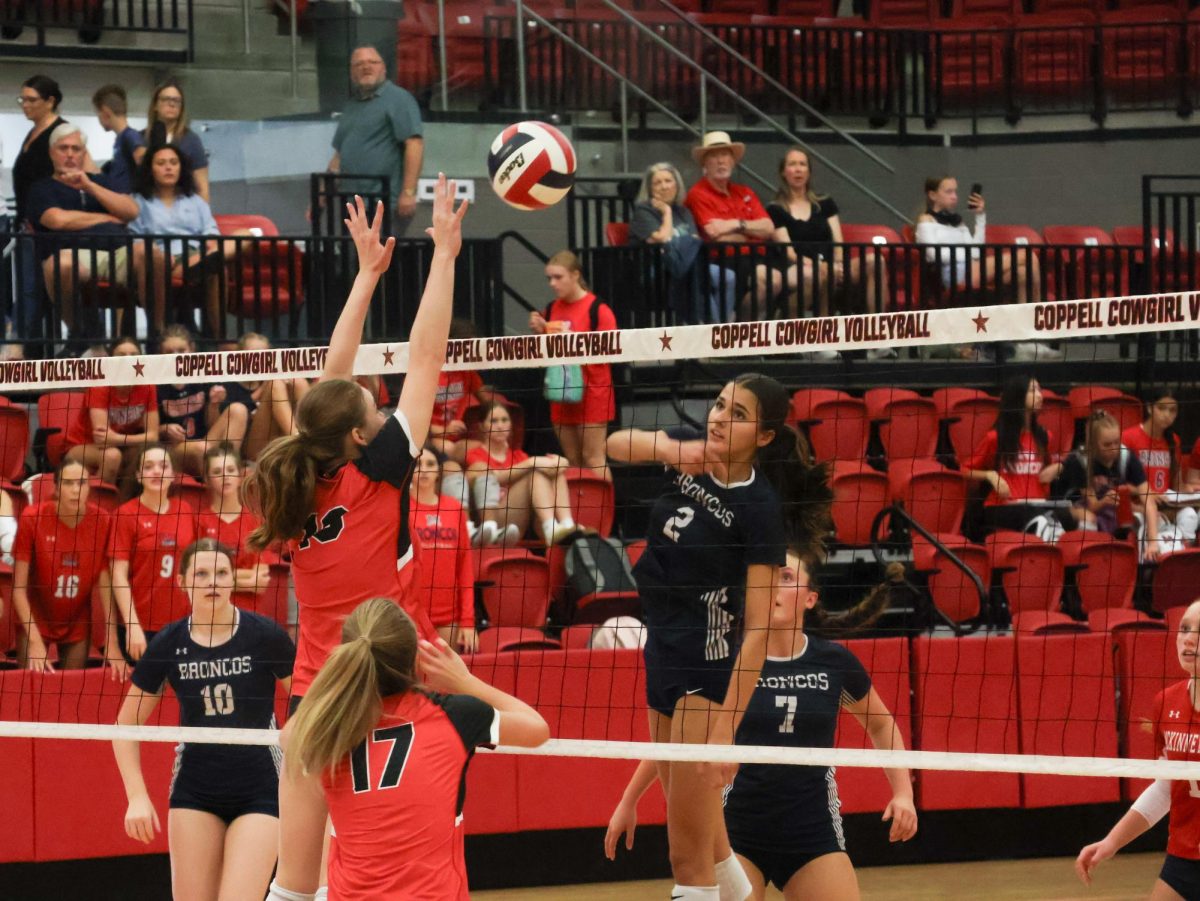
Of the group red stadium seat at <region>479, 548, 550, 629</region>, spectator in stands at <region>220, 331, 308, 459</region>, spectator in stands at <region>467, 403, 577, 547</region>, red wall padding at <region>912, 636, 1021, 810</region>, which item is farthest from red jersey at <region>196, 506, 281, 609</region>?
red wall padding at <region>912, 636, 1021, 810</region>

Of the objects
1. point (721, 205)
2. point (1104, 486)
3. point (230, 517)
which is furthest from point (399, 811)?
point (721, 205)

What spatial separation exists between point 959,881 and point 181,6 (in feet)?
33.4

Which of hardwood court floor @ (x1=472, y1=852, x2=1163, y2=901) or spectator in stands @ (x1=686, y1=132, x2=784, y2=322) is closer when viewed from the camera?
hardwood court floor @ (x1=472, y1=852, x2=1163, y2=901)

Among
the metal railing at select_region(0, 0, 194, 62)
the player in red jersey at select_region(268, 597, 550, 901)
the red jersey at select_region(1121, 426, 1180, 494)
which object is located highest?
the metal railing at select_region(0, 0, 194, 62)

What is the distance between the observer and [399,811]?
3.81 metres

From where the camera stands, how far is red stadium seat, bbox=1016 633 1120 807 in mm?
8219

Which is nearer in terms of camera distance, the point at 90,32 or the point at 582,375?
the point at 582,375

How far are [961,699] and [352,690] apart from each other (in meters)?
5.05

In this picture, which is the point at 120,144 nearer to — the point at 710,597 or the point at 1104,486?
the point at 1104,486

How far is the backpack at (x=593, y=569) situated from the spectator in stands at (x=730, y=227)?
253cm

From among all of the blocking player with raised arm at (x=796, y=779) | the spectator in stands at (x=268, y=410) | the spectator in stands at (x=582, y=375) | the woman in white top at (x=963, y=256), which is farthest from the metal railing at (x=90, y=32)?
the blocking player with raised arm at (x=796, y=779)

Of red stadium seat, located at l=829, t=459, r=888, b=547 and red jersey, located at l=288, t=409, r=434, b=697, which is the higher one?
red jersey, located at l=288, t=409, r=434, b=697

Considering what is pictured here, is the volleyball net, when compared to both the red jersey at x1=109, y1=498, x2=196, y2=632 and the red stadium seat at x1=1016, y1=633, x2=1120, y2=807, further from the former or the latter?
the red jersey at x1=109, y1=498, x2=196, y2=632

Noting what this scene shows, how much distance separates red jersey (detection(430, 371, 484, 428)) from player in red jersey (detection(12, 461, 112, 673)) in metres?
2.19
